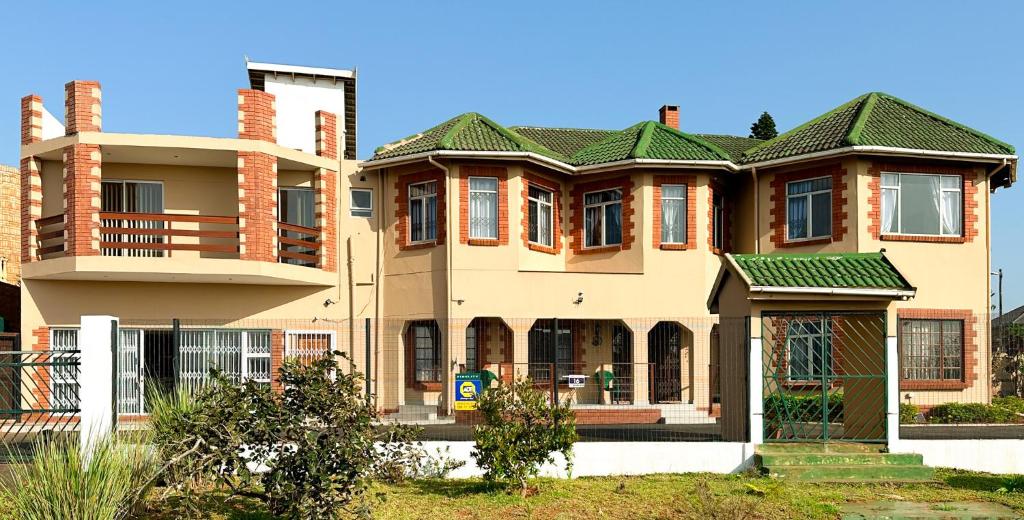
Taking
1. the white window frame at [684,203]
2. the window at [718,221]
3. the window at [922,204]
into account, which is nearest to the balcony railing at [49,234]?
the white window frame at [684,203]

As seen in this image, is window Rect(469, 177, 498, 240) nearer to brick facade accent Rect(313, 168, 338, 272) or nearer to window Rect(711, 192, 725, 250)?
brick facade accent Rect(313, 168, 338, 272)

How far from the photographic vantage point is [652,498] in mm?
11633

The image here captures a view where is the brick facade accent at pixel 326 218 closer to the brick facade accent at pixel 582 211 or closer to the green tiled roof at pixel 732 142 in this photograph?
the brick facade accent at pixel 582 211

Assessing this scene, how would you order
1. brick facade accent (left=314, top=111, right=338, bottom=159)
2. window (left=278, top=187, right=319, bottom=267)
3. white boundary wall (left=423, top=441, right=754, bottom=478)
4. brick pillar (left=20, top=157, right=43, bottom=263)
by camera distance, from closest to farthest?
white boundary wall (left=423, top=441, right=754, bottom=478)
brick pillar (left=20, top=157, right=43, bottom=263)
brick facade accent (left=314, top=111, right=338, bottom=159)
window (left=278, top=187, right=319, bottom=267)

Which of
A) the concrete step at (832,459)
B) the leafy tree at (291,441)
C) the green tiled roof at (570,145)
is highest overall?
the green tiled roof at (570,145)

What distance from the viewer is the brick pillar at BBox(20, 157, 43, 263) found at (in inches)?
834

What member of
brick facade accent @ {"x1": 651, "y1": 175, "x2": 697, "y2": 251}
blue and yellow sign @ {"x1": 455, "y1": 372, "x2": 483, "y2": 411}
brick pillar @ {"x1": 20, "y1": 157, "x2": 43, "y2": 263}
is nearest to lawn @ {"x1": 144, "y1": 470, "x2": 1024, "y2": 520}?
blue and yellow sign @ {"x1": 455, "y1": 372, "x2": 483, "y2": 411}

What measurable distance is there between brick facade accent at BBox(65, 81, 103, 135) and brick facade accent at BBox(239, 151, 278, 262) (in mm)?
3531

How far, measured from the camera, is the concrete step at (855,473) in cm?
1323

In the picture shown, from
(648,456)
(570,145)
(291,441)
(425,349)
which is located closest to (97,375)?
(291,441)

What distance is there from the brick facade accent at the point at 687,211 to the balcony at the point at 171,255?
8.77 metres

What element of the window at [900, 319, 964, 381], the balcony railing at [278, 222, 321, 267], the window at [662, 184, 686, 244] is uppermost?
the window at [662, 184, 686, 244]

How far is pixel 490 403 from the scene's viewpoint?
11750 mm

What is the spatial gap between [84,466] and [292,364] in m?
2.24
